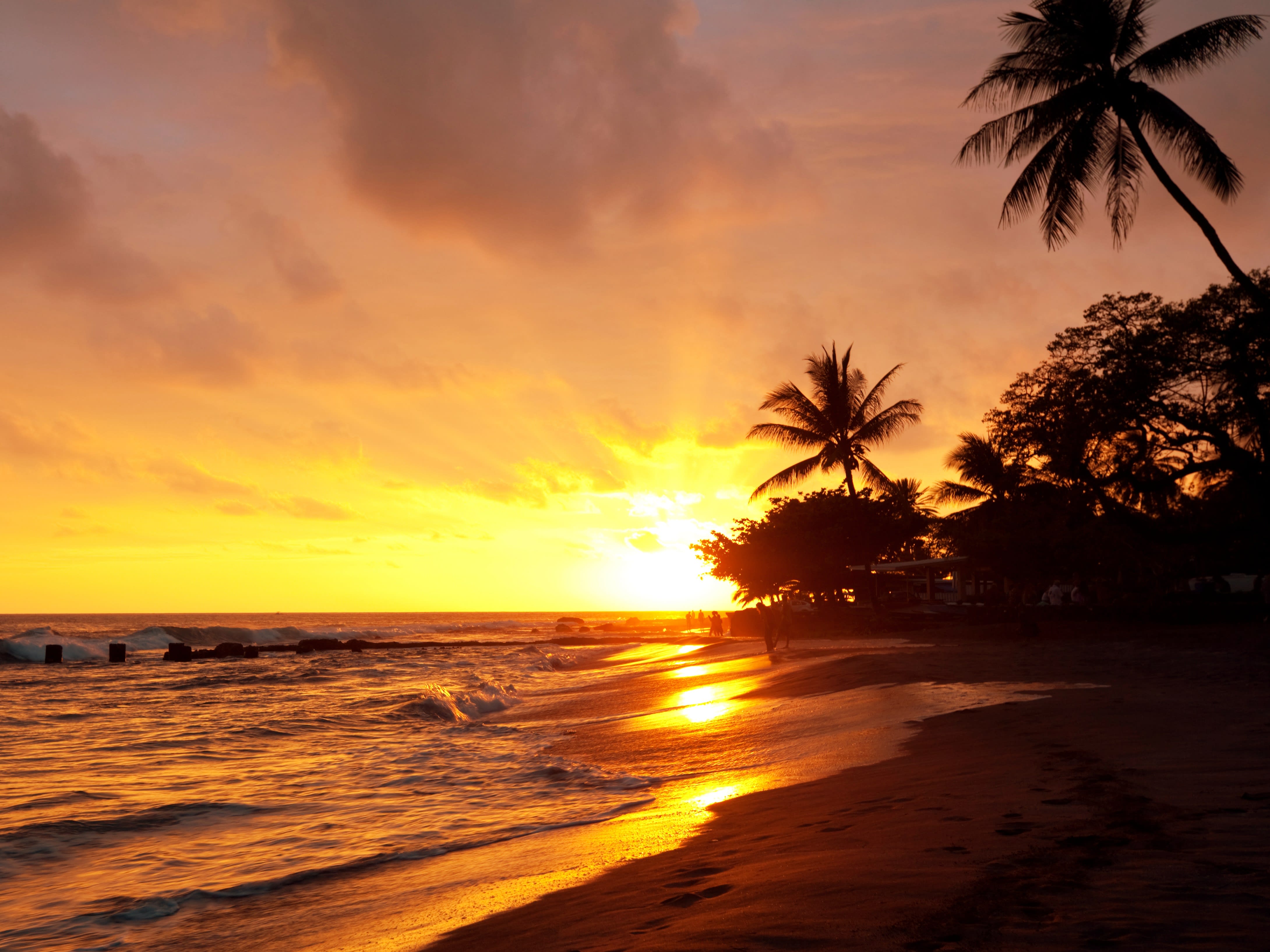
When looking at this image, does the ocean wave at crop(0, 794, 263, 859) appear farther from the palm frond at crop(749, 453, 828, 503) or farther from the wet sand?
the palm frond at crop(749, 453, 828, 503)

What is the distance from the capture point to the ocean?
225 inches

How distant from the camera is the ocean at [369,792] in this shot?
18.7ft

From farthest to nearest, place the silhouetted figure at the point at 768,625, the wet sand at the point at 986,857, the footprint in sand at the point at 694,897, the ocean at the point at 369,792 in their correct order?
the silhouetted figure at the point at 768,625 → the ocean at the point at 369,792 → the footprint in sand at the point at 694,897 → the wet sand at the point at 986,857

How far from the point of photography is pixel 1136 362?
70.5ft

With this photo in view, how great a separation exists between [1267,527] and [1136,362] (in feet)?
18.0

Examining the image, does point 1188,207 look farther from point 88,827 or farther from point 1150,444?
point 88,827

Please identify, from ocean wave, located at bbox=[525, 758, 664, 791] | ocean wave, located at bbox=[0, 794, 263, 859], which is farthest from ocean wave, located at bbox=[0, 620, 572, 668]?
ocean wave, located at bbox=[0, 794, 263, 859]

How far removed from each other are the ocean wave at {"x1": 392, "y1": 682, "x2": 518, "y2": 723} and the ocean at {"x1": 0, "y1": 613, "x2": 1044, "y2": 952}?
0.31 feet

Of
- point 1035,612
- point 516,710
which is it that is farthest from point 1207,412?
point 516,710

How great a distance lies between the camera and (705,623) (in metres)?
82.8

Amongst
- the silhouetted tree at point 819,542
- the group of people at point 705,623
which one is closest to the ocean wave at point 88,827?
the silhouetted tree at point 819,542

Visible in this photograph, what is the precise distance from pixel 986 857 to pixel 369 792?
7417 millimetres

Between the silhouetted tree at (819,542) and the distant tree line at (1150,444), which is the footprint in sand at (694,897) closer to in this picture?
the distant tree line at (1150,444)

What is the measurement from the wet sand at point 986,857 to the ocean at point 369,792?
694mm
